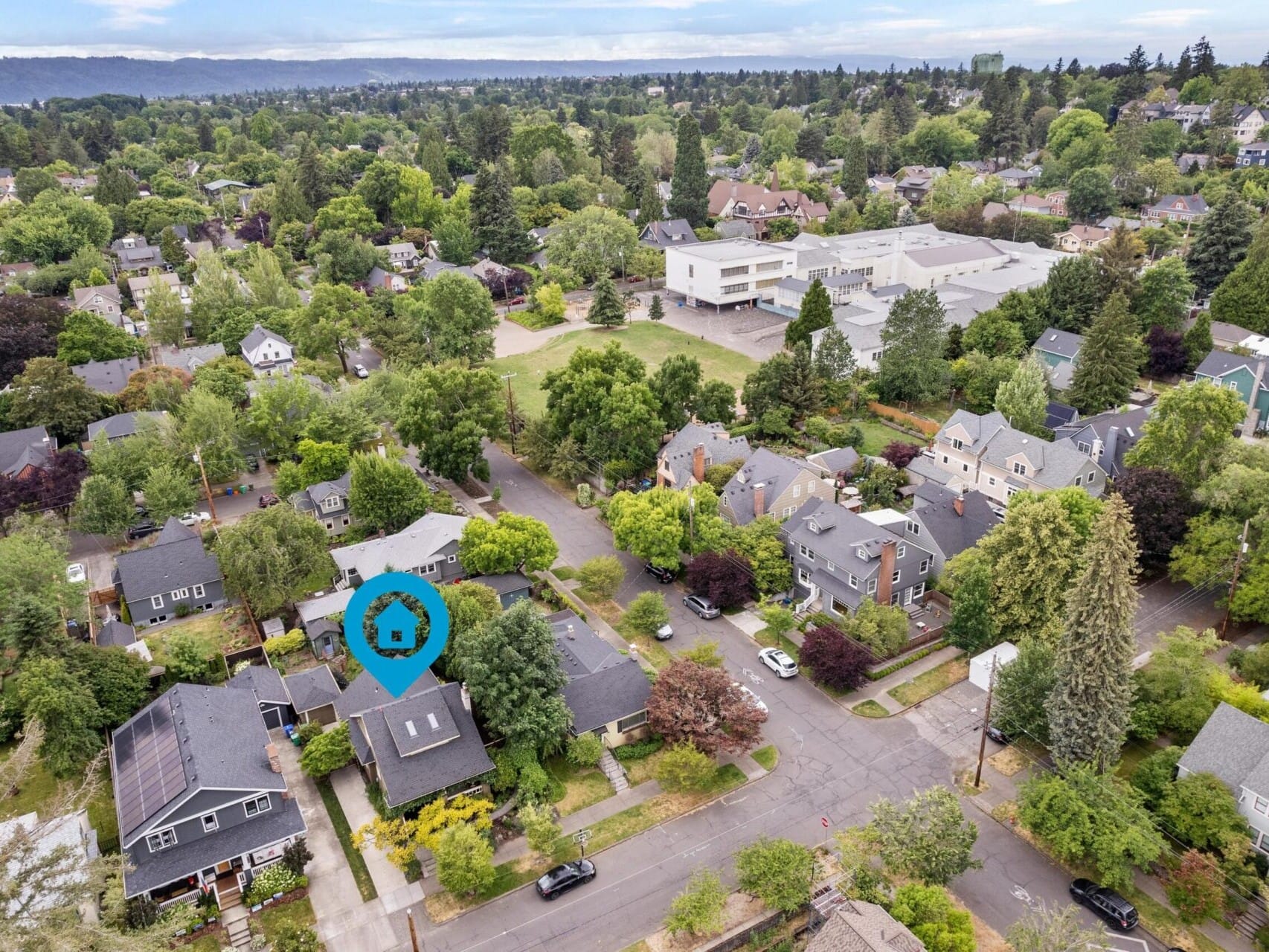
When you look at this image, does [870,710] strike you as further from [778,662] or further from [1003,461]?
[1003,461]

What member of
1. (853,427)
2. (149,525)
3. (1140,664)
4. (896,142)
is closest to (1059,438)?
(853,427)

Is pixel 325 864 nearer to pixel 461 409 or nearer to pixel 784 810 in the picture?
pixel 784 810

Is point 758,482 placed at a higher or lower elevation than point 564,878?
higher

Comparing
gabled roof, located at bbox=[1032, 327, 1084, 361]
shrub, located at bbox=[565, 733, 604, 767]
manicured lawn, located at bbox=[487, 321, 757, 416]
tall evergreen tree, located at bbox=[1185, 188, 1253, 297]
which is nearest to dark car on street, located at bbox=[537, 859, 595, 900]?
shrub, located at bbox=[565, 733, 604, 767]

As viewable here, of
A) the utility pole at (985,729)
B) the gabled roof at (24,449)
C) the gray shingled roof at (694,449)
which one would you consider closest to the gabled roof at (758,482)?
the gray shingled roof at (694,449)

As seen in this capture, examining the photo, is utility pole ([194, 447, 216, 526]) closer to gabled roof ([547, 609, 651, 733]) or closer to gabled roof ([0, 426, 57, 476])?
gabled roof ([0, 426, 57, 476])

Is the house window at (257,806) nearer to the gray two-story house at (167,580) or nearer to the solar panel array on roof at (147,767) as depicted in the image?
the solar panel array on roof at (147,767)

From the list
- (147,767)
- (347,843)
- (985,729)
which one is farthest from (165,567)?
(985,729)
